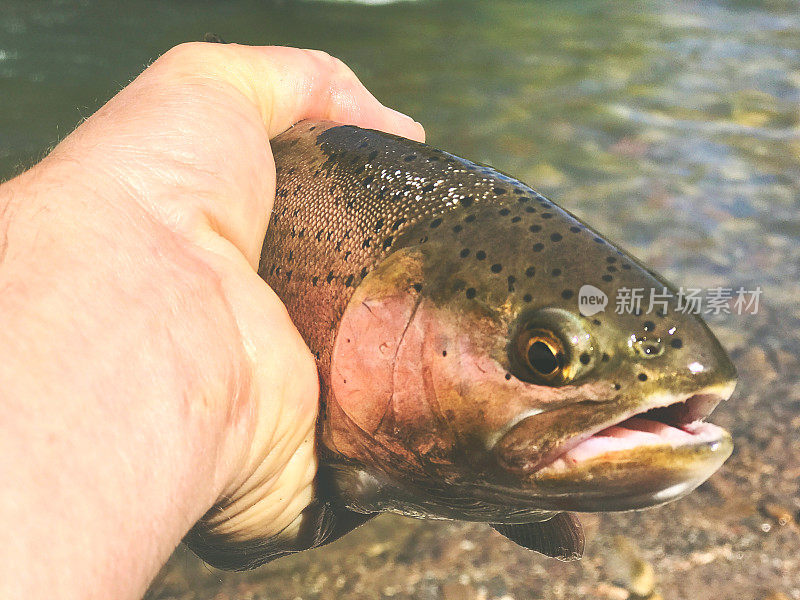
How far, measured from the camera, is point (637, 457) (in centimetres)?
177

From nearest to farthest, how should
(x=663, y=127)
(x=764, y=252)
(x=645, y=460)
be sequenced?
1. (x=645, y=460)
2. (x=764, y=252)
3. (x=663, y=127)

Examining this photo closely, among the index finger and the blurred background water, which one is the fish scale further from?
the blurred background water

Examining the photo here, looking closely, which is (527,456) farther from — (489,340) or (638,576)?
(638,576)

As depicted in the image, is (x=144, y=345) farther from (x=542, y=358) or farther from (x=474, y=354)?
(x=542, y=358)

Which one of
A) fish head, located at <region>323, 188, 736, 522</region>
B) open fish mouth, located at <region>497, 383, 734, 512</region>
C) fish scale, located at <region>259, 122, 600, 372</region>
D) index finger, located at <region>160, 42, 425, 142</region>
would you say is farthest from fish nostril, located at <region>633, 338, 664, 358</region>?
index finger, located at <region>160, 42, 425, 142</region>

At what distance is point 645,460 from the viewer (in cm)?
176

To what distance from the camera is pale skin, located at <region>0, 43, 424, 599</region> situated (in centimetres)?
136

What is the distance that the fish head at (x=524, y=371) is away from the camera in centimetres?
180

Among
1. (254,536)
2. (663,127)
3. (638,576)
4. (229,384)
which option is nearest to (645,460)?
(229,384)

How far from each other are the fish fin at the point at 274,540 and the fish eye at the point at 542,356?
109cm

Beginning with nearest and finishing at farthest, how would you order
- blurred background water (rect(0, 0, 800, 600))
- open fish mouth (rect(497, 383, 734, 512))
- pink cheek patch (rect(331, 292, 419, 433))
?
open fish mouth (rect(497, 383, 734, 512))
pink cheek patch (rect(331, 292, 419, 433))
blurred background water (rect(0, 0, 800, 600))

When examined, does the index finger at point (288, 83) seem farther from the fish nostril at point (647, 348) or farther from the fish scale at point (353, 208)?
the fish nostril at point (647, 348)

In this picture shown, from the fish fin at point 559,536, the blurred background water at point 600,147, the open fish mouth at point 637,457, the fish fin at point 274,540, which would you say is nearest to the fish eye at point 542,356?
the open fish mouth at point 637,457

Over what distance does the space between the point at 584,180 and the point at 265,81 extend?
578 cm
